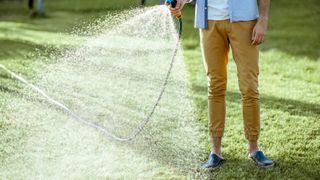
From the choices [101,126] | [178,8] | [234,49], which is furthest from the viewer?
[101,126]

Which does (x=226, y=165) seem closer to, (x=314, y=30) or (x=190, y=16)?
(x=314, y=30)

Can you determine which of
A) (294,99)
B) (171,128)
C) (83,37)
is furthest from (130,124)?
(83,37)

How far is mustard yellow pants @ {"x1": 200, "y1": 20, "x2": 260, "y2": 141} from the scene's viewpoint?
3.37 metres

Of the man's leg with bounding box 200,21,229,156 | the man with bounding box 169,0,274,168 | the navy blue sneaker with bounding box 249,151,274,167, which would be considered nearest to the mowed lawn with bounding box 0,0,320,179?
the navy blue sneaker with bounding box 249,151,274,167

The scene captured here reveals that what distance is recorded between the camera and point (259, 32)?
3309mm

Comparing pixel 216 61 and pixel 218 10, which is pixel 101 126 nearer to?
pixel 216 61

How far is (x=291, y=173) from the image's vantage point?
3.51 meters

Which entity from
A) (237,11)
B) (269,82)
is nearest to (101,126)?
(237,11)

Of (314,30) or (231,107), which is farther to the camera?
(314,30)

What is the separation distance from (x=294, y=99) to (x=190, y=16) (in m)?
5.83

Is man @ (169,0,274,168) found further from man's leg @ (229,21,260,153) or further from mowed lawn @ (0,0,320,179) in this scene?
mowed lawn @ (0,0,320,179)

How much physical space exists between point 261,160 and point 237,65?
0.60m

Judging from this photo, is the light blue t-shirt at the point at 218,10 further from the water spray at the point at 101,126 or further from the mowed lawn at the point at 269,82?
the mowed lawn at the point at 269,82

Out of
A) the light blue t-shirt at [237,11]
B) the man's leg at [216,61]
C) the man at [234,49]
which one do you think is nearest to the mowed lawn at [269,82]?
the man at [234,49]
